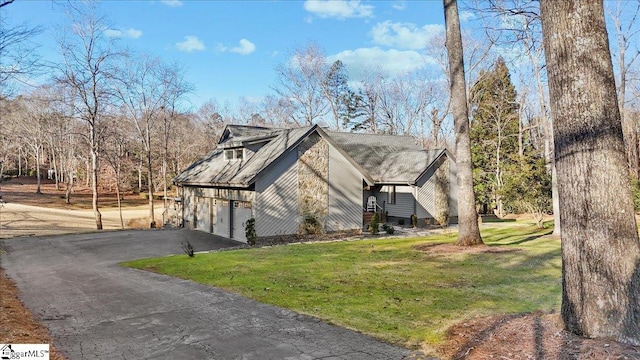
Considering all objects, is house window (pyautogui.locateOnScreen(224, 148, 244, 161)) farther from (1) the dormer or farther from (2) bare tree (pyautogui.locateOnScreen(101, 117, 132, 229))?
(2) bare tree (pyautogui.locateOnScreen(101, 117, 132, 229))

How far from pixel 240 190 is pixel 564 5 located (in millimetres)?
17153

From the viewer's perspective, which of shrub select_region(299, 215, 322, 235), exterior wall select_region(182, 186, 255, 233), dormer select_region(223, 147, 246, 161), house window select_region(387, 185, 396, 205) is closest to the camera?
shrub select_region(299, 215, 322, 235)

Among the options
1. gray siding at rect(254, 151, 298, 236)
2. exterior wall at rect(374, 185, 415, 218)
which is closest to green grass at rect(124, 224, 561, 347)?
gray siding at rect(254, 151, 298, 236)

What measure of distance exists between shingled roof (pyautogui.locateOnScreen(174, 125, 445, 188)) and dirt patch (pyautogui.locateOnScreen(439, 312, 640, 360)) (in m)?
14.3

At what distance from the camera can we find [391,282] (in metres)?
9.16

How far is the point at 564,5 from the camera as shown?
489cm

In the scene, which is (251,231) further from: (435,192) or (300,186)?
(435,192)

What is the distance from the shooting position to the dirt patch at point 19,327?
569 centimetres

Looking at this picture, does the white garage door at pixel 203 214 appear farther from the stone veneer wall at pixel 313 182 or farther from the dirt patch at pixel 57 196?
the dirt patch at pixel 57 196

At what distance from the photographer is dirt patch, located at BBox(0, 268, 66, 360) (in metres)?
5.69

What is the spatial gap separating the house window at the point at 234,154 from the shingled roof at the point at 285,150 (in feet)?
1.04

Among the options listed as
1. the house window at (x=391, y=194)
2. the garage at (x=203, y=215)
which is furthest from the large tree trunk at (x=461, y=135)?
the garage at (x=203, y=215)

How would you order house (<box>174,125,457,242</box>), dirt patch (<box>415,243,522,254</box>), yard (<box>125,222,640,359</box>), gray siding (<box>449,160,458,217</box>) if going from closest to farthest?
yard (<box>125,222,640,359</box>)
dirt patch (<box>415,243,522,254</box>)
house (<box>174,125,457,242</box>)
gray siding (<box>449,160,458,217</box>)

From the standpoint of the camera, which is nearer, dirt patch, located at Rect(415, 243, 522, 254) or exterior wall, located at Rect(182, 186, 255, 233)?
dirt patch, located at Rect(415, 243, 522, 254)
